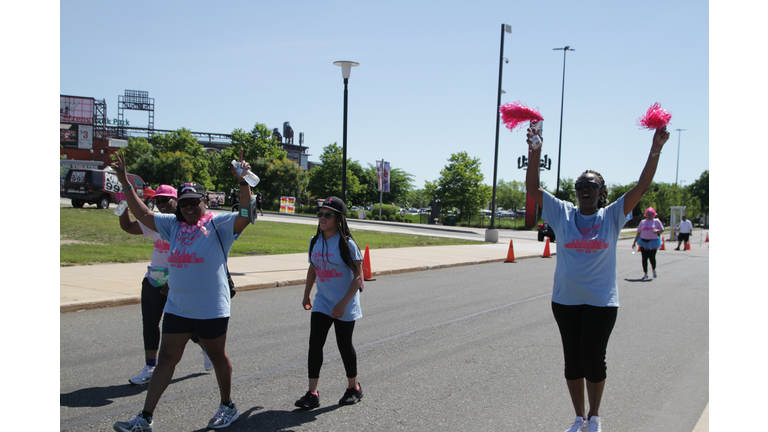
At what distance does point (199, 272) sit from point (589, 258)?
2657 mm

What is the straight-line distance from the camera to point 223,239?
3732mm

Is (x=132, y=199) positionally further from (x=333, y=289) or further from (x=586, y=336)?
(x=586, y=336)

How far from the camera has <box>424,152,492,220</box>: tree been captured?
160ft

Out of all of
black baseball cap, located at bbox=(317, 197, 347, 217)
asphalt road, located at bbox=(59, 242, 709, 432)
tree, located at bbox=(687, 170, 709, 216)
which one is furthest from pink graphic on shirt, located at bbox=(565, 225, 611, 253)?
tree, located at bbox=(687, 170, 709, 216)

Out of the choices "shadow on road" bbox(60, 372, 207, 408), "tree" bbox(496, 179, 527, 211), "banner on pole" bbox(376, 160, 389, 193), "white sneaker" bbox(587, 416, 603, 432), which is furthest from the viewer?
"tree" bbox(496, 179, 527, 211)

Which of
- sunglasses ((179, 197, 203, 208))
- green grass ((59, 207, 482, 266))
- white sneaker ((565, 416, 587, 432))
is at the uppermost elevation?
sunglasses ((179, 197, 203, 208))

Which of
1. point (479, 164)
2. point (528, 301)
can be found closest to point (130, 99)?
point (479, 164)

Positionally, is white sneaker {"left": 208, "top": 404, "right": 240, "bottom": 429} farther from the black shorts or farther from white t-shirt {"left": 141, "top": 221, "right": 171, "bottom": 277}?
white t-shirt {"left": 141, "top": 221, "right": 171, "bottom": 277}

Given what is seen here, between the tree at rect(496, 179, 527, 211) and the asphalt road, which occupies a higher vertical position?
the tree at rect(496, 179, 527, 211)

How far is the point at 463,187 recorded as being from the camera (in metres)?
48.9

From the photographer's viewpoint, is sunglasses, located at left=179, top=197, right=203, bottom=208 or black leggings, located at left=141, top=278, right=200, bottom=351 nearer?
sunglasses, located at left=179, top=197, right=203, bottom=208

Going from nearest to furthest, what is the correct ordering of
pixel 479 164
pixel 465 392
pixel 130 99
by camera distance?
pixel 465 392 < pixel 479 164 < pixel 130 99

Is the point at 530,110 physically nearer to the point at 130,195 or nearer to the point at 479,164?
the point at 130,195

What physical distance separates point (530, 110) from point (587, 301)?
147cm
